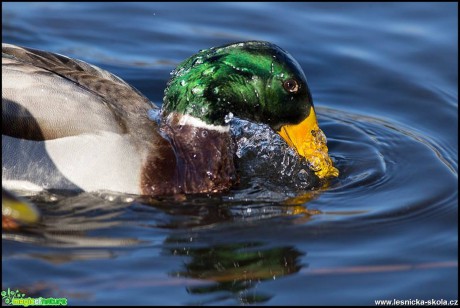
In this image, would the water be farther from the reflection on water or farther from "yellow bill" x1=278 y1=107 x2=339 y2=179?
"yellow bill" x1=278 y1=107 x2=339 y2=179

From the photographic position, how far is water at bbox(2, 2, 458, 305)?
5688mm

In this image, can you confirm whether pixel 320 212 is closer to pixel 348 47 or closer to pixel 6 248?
pixel 6 248

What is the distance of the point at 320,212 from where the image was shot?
6.64 meters

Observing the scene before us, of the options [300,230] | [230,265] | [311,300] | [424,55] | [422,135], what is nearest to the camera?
[311,300]

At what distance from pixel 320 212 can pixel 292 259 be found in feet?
2.31

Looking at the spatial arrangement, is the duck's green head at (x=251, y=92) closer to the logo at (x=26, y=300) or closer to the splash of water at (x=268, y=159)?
the splash of water at (x=268, y=159)

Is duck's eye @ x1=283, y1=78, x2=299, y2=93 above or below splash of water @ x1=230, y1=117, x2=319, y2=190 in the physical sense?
above

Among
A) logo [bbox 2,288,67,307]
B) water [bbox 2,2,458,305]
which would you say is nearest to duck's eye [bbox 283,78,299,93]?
water [bbox 2,2,458,305]

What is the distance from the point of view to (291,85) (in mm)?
6930

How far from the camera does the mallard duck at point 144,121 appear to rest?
651cm

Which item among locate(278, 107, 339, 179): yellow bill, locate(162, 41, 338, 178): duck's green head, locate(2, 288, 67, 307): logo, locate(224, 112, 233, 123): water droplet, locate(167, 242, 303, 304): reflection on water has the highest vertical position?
locate(162, 41, 338, 178): duck's green head

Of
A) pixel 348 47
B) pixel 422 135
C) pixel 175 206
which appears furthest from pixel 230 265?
pixel 348 47

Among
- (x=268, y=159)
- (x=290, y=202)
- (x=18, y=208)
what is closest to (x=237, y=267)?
(x=290, y=202)

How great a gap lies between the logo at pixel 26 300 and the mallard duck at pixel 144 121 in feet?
4.14
